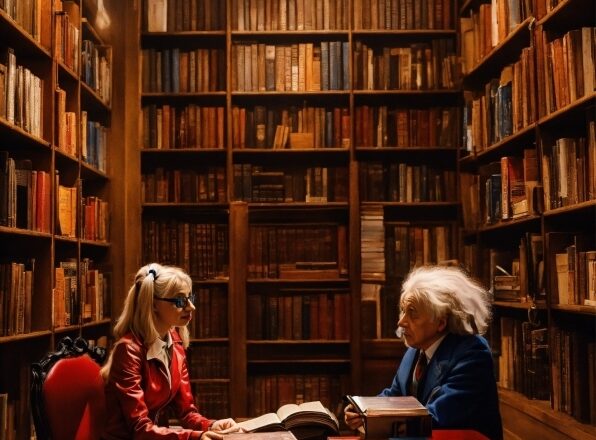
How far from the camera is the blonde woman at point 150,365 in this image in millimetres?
2500

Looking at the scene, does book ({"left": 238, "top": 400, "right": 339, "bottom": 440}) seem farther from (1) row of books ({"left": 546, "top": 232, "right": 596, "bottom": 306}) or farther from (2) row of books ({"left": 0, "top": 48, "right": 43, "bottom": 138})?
(2) row of books ({"left": 0, "top": 48, "right": 43, "bottom": 138})

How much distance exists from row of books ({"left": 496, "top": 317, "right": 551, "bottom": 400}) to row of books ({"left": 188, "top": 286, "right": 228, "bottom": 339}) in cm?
183

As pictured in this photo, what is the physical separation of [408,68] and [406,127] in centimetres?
40

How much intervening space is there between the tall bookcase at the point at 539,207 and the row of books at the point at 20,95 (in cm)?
235

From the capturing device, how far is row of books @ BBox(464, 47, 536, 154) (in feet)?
12.4

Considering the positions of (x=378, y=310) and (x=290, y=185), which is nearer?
(x=378, y=310)

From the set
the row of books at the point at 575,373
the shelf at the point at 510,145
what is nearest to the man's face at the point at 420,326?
the row of books at the point at 575,373

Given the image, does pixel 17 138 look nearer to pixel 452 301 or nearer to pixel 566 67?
pixel 452 301

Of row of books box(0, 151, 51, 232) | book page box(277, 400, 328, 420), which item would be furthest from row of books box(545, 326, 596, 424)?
row of books box(0, 151, 51, 232)

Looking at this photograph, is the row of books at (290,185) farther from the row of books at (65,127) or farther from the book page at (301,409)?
the book page at (301,409)

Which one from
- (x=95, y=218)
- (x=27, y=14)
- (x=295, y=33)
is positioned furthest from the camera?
(x=295, y=33)

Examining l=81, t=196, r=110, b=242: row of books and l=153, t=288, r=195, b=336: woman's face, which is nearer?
l=153, t=288, r=195, b=336: woman's face

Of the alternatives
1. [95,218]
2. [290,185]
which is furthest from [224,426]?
[290,185]

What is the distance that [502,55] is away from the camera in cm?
450
